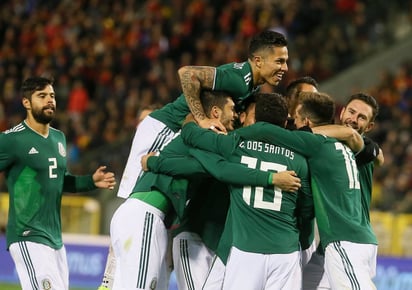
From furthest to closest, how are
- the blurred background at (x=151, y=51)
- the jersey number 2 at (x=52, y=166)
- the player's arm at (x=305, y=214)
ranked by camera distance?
the blurred background at (x=151, y=51) → the jersey number 2 at (x=52, y=166) → the player's arm at (x=305, y=214)

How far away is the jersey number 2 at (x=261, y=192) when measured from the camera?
839 centimetres

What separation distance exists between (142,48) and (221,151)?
15.3 m

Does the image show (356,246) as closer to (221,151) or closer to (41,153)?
(221,151)

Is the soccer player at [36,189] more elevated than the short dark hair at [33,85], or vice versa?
the short dark hair at [33,85]

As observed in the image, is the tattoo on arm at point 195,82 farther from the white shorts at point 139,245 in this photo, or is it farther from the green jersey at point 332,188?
the white shorts at point 139,245

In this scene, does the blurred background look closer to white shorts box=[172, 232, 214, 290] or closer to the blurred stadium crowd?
the blurred stadium crowd

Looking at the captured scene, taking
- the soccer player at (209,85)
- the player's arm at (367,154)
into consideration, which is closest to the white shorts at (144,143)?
the soccer player at (209,85)

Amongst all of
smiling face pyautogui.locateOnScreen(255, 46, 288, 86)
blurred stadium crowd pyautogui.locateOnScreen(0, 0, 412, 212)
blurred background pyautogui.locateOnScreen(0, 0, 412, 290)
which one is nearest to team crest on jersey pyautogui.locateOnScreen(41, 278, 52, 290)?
smiling face pyautogui.locateOnScreen(255, 46, 288, 86)

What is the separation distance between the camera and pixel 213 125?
8805mm

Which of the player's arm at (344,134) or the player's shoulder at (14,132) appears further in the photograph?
the player's shoulder at (14,132)

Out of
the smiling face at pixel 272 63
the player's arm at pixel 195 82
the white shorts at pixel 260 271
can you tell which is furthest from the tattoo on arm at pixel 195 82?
the white shorts at pixel 260 271

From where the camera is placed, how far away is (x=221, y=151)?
28.1 ft

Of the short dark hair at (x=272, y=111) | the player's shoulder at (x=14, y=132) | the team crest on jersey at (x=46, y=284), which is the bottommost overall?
the team crest on jersey at (x=46, y=284)

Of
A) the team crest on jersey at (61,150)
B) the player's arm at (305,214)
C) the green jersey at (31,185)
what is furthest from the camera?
the team crest on jersey at (61,150)
